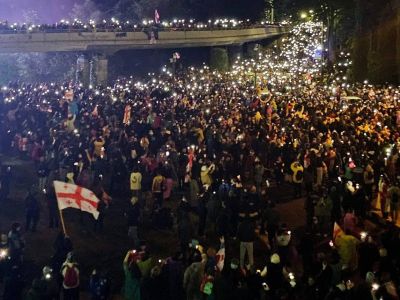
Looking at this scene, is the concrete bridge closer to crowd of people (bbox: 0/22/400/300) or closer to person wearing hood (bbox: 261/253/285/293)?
crowd of people (bbox: 0/22/400/300)

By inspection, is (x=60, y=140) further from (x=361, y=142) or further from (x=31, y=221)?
(x=361, y=142)

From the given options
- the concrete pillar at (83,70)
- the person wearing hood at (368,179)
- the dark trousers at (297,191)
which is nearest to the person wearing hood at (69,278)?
the person wearing hood at (368,179)

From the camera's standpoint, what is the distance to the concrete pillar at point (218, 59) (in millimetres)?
63688

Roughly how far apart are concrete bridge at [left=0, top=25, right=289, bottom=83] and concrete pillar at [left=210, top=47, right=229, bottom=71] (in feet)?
2.29

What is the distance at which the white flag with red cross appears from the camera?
38.8 ft

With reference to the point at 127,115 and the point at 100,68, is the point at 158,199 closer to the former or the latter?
the point at 127,115

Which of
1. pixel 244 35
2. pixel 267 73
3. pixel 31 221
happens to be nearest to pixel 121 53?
pixel 244 35

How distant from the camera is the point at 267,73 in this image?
5103 cm

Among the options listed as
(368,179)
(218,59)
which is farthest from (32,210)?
(218,59)

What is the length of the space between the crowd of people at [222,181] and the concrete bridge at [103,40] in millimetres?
14696

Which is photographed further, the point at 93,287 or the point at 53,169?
the point at 53,169

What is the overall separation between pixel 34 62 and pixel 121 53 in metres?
9.84

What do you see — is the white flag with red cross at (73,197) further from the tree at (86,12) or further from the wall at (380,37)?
the tree at (86,12)

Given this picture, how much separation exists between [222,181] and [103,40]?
122ft
